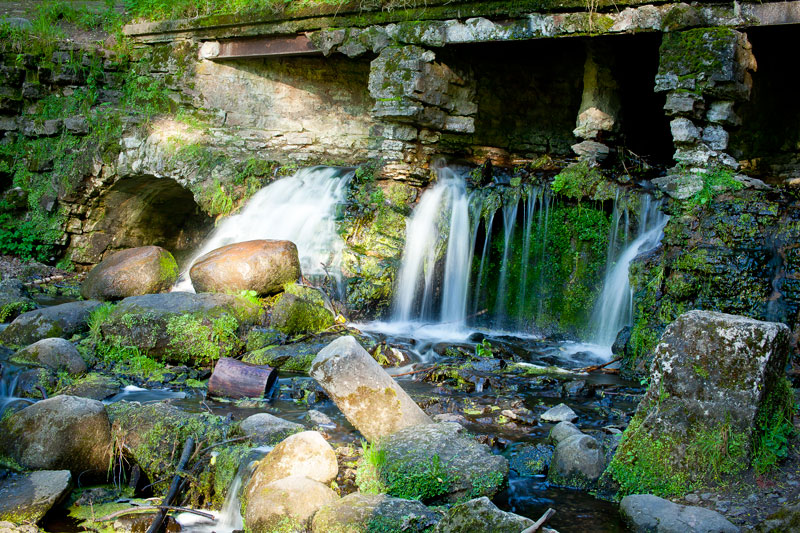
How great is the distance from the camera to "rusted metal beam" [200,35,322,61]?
34.1 ft

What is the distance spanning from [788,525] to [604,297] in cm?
537

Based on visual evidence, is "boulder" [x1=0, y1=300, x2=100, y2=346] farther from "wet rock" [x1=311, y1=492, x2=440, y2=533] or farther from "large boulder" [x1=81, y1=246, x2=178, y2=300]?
"wet rock" [x1=311, y1=492, x2=440, y2=533]

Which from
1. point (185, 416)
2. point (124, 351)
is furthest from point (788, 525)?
point (124, 351)

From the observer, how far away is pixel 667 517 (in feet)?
11.7

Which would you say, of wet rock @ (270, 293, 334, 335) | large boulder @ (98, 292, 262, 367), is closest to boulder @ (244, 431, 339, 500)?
large boulder @ (98, 292, 262, 367)

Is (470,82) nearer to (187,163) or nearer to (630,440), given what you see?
(187,163)

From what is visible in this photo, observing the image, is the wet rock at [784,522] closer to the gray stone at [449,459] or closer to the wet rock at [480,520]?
the wet rock at [480,520]

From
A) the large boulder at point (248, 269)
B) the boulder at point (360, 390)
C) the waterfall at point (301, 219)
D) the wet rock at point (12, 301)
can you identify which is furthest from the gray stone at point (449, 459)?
the wet rock at point (12, 301)

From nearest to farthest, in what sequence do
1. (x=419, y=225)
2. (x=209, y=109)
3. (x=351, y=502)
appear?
(x=351, y=502) < (x=419, y=225) < (x=209, y=109)

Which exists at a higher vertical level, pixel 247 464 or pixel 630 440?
pixel 630 440

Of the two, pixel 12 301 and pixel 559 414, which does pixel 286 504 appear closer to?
pixel 559 414

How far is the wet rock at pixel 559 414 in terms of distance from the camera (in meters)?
5.48

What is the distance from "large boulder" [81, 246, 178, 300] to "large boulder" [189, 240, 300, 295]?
2.57ft

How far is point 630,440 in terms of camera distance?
4227 mm
